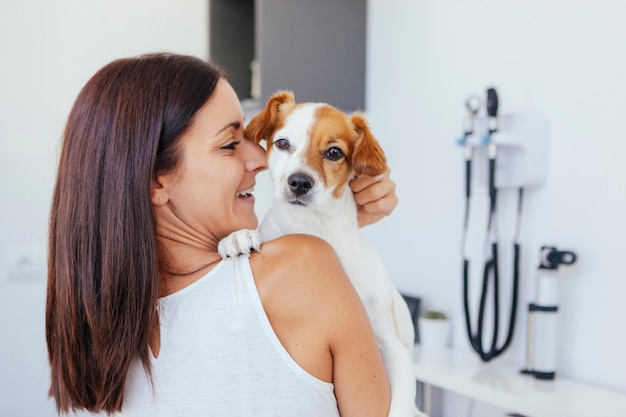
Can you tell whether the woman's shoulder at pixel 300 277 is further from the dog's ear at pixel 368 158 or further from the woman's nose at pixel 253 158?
the dog's ear at pixel 368 158

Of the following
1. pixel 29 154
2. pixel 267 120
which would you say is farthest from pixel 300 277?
pixel 29 154

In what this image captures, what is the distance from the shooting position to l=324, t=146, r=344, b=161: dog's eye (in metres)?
1.29

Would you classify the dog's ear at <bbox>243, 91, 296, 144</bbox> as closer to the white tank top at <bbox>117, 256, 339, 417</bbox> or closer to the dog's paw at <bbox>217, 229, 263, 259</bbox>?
the dog's paw at <bbox>217, 229, 263, 259</bbox>

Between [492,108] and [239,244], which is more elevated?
[492,108]

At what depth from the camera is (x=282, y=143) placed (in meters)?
1.29

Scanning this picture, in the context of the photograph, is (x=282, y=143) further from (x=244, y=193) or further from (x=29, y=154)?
(x=29, y=154)

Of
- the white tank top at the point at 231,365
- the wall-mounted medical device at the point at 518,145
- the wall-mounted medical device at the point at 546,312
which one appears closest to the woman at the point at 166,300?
the white tank top at the point at 231,365

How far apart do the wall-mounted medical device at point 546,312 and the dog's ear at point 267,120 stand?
81cm

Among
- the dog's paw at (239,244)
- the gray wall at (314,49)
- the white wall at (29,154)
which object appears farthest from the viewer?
the white wall at (29,154)

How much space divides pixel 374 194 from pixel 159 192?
481mm

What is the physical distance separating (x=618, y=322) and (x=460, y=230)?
590mm

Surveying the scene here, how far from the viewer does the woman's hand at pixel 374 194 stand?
4.30ft

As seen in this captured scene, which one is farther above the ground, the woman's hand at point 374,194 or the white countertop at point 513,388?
the woman's hand at point 374,194

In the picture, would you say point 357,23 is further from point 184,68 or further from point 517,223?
point 184,68
